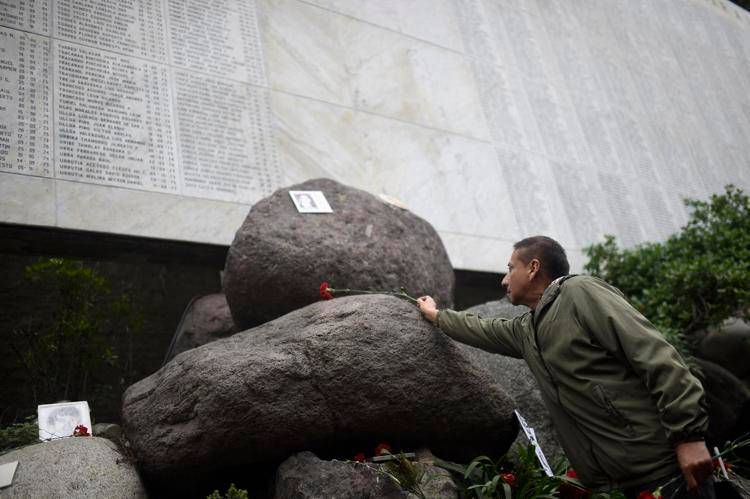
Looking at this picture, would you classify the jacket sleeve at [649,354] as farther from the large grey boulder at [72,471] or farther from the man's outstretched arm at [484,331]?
the large grey boulder at [72,471]

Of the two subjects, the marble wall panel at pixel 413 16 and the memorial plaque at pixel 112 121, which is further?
the marble wall panel at pixel 413 16

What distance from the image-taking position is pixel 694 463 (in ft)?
7.86

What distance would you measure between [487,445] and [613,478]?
2.94 ft

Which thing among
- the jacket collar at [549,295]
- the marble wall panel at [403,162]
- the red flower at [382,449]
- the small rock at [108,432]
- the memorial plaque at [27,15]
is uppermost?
the memorial plaque at [27,15]

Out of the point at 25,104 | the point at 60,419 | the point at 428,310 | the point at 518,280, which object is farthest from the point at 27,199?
the point at 518,280

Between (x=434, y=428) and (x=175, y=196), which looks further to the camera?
(x=175, y=196)

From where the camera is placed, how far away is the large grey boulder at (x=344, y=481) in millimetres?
2846

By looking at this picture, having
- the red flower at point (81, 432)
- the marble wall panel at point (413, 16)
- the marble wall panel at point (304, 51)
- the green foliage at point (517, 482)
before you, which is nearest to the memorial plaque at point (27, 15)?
the marble wall panel at point (304, 51)

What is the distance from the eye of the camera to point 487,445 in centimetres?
356

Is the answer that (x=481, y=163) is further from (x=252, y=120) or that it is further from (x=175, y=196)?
(x=175, y=196)

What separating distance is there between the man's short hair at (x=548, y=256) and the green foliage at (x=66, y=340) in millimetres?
3804

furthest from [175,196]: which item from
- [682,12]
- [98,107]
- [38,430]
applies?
[682,12]

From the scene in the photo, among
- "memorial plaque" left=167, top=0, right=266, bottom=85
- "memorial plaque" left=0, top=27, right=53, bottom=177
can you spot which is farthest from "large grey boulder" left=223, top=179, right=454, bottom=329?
"memorial plaque" left=167, top=0, right=266, bottom=85

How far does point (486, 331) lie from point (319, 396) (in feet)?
2.97
